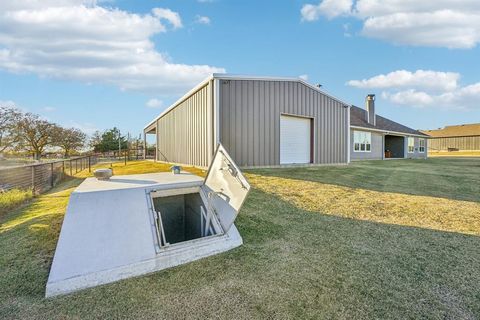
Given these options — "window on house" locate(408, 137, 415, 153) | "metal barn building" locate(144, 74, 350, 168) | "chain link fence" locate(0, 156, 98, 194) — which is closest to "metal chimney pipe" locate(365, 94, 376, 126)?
"window on house" locate(408, 137, 415, 153)

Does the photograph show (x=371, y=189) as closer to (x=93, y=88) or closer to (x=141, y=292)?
(x=141, y=292)

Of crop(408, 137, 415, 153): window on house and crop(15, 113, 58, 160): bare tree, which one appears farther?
crop(408, 137, 415, 153): window on house

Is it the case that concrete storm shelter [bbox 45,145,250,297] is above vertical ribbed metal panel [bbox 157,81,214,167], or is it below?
below

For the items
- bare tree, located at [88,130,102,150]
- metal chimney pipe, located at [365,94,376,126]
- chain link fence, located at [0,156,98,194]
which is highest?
metal chimney pipe, located at [365,94,376,126]

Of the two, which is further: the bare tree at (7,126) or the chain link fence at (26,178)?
the bare tree at (7,126)

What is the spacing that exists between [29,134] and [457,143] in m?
56.7

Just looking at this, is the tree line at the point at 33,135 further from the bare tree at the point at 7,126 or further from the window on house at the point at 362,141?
the window on house at the point at 362,141

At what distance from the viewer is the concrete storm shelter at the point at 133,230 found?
8.58ft

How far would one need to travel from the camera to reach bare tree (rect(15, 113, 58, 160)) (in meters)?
21.8

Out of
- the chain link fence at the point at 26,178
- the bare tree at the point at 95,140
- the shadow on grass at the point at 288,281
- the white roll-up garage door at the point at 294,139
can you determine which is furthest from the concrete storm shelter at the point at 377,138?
the bare tree at the point at 95,140

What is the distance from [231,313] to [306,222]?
255 cm

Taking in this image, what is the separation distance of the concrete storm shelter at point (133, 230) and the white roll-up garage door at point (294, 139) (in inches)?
255

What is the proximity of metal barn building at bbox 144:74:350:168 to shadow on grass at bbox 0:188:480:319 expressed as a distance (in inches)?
218

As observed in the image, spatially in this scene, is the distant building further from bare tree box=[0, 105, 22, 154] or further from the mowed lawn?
bare tree box=[0, 105, 22, 154]
